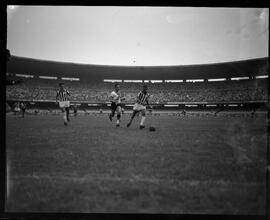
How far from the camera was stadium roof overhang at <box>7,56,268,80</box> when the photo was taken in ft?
130

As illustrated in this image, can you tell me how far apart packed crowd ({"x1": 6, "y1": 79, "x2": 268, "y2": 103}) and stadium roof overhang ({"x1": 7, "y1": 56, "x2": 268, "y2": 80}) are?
62.4 inches

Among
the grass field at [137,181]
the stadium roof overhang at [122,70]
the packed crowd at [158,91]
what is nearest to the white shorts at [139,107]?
the grass field at [137,181]

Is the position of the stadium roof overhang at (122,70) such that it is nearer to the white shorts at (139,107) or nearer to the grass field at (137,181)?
the white shorts at (139,107)

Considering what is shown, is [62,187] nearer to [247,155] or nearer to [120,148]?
[120,148]

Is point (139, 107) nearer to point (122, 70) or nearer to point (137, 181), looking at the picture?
point (137, 181)

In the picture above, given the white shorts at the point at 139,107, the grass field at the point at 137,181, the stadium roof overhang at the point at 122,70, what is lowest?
the grass field at the point at 137,181

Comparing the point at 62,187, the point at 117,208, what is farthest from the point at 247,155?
the point at 62,187

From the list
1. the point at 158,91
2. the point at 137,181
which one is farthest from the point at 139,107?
the point at 158,91

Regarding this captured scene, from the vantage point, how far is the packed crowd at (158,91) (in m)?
38.8

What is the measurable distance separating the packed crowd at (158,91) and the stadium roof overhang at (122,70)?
5.20 feet

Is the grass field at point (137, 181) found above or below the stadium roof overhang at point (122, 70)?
below

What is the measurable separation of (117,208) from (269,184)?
2.13 m

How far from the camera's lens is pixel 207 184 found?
3.70 metres

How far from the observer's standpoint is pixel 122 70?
45.8m
